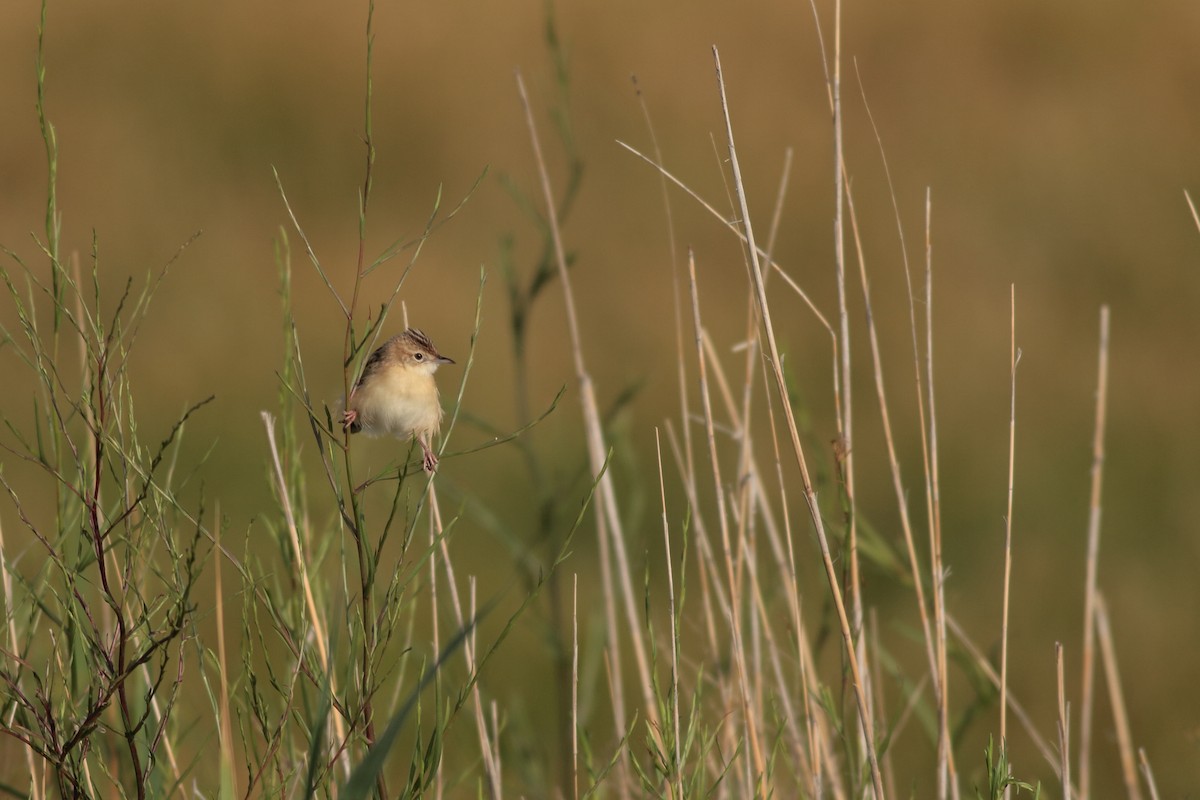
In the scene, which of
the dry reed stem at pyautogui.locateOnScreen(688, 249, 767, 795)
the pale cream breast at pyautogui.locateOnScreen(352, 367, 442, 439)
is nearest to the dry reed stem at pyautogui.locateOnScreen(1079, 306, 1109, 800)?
the dry reed stem at pyautogui.locateOnScreen(688, 249, 767, 795)

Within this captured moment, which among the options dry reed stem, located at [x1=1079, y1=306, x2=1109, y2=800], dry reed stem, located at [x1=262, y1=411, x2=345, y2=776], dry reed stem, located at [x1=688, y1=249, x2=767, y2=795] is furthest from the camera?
dry reed stem, located at [x1=1079, y1=306, x2=1109, y2=800]

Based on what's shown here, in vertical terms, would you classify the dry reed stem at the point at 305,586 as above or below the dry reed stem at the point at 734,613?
above

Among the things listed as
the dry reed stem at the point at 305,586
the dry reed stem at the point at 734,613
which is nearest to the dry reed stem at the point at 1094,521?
the dry reed stem at the point at 734,613

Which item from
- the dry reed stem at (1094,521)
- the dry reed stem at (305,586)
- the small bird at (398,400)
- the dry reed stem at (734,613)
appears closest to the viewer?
the dry reed stem at (305,586)

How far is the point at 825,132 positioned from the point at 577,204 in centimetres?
177

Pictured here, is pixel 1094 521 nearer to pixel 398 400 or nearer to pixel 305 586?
pixel 398 400

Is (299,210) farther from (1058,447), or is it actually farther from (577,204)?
(1058,447)

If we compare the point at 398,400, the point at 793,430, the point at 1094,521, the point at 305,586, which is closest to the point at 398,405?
the point at 398,400

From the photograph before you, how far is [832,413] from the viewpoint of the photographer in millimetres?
6617

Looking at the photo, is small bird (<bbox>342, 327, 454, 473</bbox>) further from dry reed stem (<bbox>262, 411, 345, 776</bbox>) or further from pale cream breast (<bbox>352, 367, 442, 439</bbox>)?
dry reed stem (<bbox>262, 411, 345, 776</bbox>)

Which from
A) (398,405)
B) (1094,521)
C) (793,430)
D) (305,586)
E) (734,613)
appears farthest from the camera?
(1094,521)

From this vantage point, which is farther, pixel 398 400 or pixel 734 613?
pixel 398 400

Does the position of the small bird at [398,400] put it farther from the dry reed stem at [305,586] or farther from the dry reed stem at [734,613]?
the dry reed stem at [734,613]

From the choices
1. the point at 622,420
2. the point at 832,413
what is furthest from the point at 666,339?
the point at 622,420
